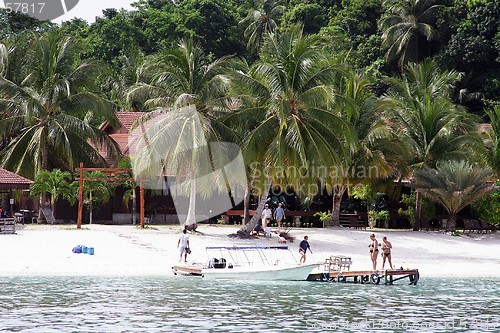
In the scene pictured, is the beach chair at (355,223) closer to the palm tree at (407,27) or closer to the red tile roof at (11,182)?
the red tile roof at (11,182)

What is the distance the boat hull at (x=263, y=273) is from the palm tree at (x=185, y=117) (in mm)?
7347

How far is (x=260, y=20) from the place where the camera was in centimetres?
7050

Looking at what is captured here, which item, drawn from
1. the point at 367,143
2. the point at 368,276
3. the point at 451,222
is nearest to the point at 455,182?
the point at 451,222

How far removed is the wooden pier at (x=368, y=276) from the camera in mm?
30250

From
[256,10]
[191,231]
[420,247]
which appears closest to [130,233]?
[191,231]

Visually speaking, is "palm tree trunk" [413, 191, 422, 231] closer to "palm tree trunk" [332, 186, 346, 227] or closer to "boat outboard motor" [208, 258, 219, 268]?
"palm tree trunk" [332, 186, 346, 227]

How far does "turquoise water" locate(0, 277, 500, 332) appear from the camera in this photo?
21844 mm

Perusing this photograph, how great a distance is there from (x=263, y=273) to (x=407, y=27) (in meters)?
36.3

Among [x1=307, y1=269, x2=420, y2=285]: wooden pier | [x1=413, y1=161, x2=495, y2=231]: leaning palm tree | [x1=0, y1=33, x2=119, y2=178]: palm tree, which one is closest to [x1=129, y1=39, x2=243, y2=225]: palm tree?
[x1=0, y1=33, x2=119, y2=178]: palm tree

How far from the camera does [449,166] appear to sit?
40625 mm

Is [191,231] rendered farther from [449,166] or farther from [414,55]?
[414,55]

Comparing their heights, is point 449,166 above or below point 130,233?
above

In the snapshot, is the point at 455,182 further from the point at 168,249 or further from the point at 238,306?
the point at 238,306

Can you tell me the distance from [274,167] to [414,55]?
29237mm
